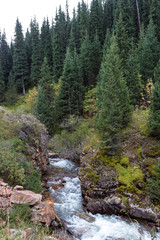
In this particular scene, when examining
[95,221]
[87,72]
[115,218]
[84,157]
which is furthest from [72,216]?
[87,72]

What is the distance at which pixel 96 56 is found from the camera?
33750 mm

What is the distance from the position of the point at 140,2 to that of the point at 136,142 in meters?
40.4

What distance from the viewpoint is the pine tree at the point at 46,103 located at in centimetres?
2600

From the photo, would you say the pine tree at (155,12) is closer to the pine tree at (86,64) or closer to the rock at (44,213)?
the pine tree at (86,64)

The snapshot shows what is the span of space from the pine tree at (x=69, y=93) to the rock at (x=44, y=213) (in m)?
20.9

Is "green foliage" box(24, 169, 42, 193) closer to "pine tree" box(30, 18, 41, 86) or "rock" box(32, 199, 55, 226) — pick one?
"rock" box(32, 199, 55, 226)

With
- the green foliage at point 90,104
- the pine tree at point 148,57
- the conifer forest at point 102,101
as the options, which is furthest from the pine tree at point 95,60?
the pine tree at point 148,57

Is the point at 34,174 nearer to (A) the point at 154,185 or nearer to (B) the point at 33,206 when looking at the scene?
(B) the point at 33,206

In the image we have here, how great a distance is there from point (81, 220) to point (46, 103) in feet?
66.9

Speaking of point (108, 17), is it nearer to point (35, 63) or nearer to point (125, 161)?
point (35, 63)

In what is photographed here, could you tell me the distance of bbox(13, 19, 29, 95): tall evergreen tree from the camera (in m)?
42.7

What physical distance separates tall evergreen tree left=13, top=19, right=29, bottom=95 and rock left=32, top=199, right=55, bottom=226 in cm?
3803

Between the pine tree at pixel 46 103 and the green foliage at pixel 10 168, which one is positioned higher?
the pine tree at pixel 46 103

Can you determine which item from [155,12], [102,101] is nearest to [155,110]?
[102,101]
